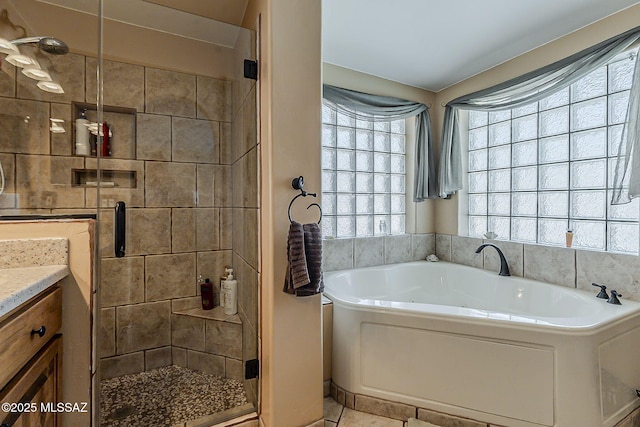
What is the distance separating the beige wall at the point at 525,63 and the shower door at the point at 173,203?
225cm

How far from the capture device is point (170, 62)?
210cm

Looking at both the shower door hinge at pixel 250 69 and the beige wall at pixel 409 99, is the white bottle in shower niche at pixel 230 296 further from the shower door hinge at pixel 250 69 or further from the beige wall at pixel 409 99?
the beige wall at pixel 409 99

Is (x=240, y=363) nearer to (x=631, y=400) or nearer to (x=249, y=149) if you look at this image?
(x=249, y=149)

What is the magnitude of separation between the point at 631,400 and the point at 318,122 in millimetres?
2269

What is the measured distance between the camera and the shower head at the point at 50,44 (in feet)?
5.19

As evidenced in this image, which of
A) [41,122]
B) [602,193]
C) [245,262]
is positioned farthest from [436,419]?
[41,122]

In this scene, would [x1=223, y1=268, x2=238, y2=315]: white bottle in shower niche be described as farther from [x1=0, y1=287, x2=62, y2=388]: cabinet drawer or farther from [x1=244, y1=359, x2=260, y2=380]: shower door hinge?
[x1=0, y1=287, x2=62, y2=388]: cabinet drawer

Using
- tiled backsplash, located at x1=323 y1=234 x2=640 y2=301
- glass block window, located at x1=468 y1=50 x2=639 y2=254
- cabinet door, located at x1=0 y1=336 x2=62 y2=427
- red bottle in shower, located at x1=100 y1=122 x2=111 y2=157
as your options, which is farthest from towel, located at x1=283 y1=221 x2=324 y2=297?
glass block window, located at x1=468 y1=50 x2=639 y2=254

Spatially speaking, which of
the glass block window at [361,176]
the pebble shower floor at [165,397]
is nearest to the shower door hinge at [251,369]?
the pebble shower floor at [165,397]

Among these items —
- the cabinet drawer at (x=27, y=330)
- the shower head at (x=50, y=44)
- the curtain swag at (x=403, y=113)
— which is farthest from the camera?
the curtain swag at (x=403, y=113)

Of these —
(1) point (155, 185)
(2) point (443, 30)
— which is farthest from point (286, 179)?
(2) point (443, 30)

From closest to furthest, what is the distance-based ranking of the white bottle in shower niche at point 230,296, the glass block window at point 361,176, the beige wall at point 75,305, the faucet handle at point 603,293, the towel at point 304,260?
the beige wall at point 75,305 → the towel at point 304,260 → the faucet handle at point 603,293 → the white bottle in shower niche at point 230,296 → the glass block window at point 361,176

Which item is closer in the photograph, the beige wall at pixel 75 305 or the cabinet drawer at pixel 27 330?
the cabinet drawer at pixel 27 330

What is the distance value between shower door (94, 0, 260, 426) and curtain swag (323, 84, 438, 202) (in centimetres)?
103
